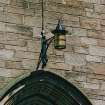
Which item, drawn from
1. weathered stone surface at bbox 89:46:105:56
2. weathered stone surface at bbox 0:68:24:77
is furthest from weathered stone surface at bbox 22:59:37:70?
weathered stone surface at bbox 89:46:105:56

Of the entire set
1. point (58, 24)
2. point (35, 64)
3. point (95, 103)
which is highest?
point (58, 24)

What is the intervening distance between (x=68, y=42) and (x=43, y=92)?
87cm

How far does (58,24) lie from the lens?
8422mm

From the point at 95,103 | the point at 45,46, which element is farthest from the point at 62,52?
the point at 95,103

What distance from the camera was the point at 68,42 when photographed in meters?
8.66

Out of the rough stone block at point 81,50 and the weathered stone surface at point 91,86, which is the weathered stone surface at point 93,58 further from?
the weathered stone surface at point 91,86

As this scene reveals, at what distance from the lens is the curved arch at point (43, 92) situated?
8.10m

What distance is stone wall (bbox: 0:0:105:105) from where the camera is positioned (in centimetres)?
823

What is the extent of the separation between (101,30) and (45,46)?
3.52ft

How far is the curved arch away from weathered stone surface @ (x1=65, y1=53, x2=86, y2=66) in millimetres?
354

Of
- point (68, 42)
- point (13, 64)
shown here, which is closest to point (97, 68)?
point (68, 42)

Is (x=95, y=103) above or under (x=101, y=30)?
under

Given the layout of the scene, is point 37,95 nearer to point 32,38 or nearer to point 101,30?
point 32,38

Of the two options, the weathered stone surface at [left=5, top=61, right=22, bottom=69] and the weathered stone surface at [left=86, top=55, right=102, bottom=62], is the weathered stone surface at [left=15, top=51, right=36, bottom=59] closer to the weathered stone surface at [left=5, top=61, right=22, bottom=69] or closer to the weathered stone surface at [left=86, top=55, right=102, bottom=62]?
the weathered stone surface at [left=5, top=61, right=22, bottom=69]
